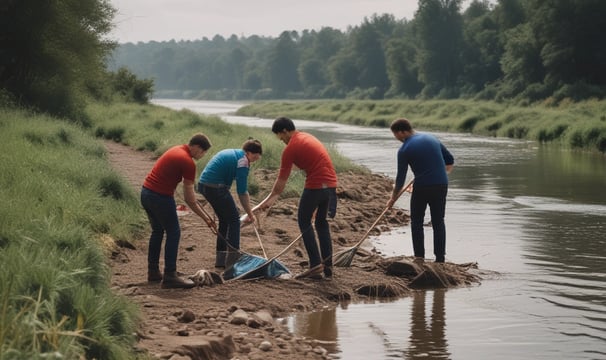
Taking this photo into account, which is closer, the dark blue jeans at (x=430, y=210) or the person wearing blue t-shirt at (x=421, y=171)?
the person wearing blue t-shirt at (x=421, y=171)

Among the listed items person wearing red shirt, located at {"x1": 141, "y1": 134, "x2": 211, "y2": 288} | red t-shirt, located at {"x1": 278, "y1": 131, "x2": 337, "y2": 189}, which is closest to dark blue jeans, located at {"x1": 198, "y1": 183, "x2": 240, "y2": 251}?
red t-shirt, located at {"x1": 278, "y1": 131, "x2": 337, "y2": 189}

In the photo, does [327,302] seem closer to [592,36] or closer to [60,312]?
[60,312]

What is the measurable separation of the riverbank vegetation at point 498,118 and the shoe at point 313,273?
25.5 meters

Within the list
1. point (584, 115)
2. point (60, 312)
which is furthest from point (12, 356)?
point (584, 115)

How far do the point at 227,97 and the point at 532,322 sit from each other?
7401 inches

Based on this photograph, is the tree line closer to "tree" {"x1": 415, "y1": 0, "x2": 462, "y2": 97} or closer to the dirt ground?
the dirt ground

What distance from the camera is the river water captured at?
8195 millimetres

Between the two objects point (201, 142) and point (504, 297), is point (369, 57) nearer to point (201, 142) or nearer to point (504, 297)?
point (504, 297)

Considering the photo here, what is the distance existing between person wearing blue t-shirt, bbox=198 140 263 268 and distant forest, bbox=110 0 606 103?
29307mm

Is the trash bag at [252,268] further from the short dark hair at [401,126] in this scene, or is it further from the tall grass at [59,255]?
the short dark hair at [401,126]

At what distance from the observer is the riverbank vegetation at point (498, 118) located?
36.3 meters

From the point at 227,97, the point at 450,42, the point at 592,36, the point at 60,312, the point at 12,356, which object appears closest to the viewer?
the point at 12,356

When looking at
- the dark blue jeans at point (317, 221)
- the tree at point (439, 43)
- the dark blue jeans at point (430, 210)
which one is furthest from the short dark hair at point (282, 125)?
the tree at point (439, 43)

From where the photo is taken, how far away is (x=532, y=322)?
9.02 metres
